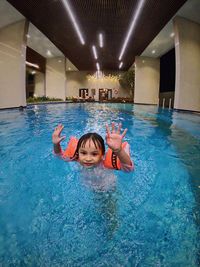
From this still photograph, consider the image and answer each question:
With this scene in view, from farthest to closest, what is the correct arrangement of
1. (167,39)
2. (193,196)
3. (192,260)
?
(167,39)
(193,196)
(192,260)

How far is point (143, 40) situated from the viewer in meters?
16.2

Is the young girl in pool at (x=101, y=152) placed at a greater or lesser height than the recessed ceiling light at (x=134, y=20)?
lesser

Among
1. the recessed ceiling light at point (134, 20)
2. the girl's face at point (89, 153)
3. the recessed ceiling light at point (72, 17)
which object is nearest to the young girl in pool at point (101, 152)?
the girl's face at point (89, 153)

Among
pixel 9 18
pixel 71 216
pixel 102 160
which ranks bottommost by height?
pixel 71 216

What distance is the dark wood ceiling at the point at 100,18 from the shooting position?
10.1 metres

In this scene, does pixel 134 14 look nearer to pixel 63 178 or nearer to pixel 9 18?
pixel 9 18

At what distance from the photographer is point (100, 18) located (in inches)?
472

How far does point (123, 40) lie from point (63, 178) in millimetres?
15532

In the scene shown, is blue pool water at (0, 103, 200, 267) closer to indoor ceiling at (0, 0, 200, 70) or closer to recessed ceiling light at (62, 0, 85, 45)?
recessed ceiling light at (62, 0, 85, 45)

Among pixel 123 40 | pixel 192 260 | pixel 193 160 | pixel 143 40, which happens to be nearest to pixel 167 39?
pixel 143 40

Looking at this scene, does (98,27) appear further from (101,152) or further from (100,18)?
(101,152)

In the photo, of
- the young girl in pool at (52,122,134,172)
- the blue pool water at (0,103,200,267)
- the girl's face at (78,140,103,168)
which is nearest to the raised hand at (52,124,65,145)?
the young girl in pool at (52,122,134,172)

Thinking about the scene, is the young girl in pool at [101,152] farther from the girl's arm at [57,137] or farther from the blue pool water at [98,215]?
the blue pool water at [98,215]

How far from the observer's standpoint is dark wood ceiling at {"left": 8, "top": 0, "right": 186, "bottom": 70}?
1010 centimetres
